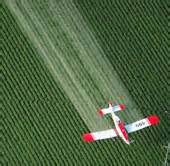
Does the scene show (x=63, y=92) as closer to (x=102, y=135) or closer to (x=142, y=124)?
(x=102, y=135)

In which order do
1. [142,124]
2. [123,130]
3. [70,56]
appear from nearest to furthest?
1. [123,130]
2. [142,124]
3. [70,56]

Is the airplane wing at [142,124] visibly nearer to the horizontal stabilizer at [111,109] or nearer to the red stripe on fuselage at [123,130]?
the red stripe on fuselage at [123,130]

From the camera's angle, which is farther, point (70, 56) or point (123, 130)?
point (70, 56)

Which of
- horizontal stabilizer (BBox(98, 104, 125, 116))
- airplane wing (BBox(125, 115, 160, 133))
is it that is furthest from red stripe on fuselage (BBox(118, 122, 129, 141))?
horizontal stabilizer (BBox(98, 104, 125, 116))

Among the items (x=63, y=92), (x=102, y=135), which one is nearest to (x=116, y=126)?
(x=102, y=135)

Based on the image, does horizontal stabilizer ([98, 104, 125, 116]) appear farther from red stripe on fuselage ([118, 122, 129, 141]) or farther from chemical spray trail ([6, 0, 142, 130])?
red stripe on fuselage ([118, 122, 129, 141])

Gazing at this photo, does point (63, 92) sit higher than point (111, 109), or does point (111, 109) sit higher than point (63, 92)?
point (63, 92)

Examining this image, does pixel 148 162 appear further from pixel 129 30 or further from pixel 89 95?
pixel 129 30
